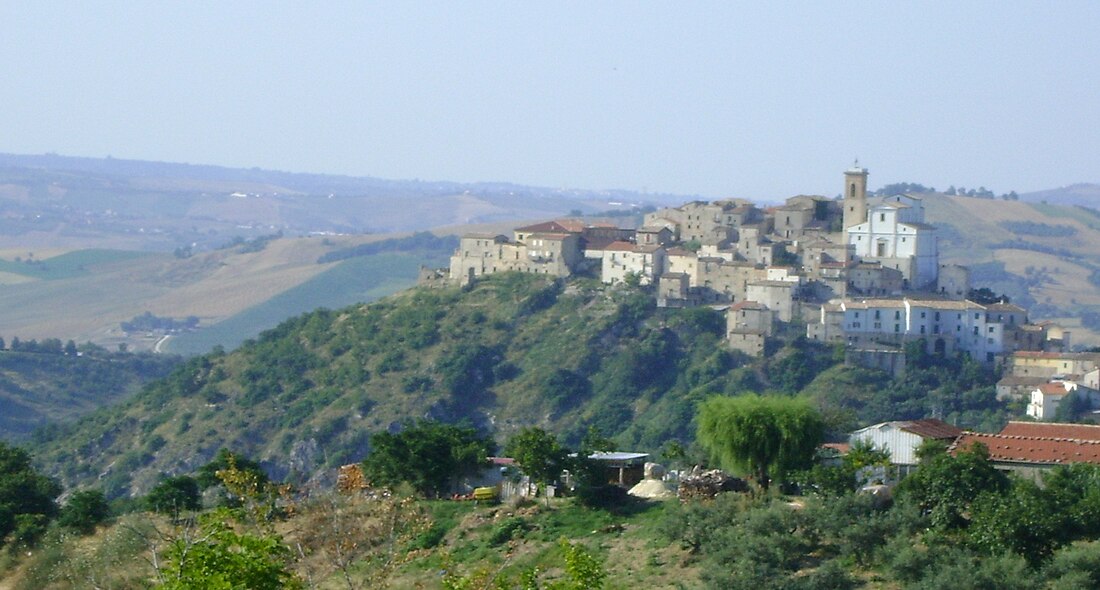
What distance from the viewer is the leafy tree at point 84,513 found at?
138 ft

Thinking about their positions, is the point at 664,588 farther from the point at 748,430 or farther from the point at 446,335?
the point at 446,335

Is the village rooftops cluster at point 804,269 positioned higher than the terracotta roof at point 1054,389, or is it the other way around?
the village rooftops cluster at point 804,269

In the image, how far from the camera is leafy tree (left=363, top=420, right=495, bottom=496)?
44500 mm

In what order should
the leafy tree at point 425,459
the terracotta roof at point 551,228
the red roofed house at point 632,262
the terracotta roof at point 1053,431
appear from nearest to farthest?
the terracotta roof at point 1053,431 < the leafy tree at point 425,459 < the red roofed house at point 632,262 < the terracotta roof at point 551,228

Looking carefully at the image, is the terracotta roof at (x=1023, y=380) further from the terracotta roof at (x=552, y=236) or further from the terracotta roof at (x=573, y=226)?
the terracotta roof at (x=573, y=226)

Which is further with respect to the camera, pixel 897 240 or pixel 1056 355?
pixel 897 240

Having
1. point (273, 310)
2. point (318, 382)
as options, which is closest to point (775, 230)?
point (318, 382)

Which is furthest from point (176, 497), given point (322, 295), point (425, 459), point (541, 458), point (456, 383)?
point (322, 295)

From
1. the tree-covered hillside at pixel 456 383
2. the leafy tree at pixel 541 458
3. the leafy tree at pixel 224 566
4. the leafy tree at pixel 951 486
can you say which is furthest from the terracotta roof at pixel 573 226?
the leafy tree at pixel 224 566

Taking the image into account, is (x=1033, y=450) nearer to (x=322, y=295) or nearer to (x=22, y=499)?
(x=22, y=499)

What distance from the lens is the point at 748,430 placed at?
41.2 meters

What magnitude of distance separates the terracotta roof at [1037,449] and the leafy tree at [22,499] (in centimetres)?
1849

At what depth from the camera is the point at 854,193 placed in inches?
3354

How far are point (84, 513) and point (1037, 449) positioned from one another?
19.3 m
